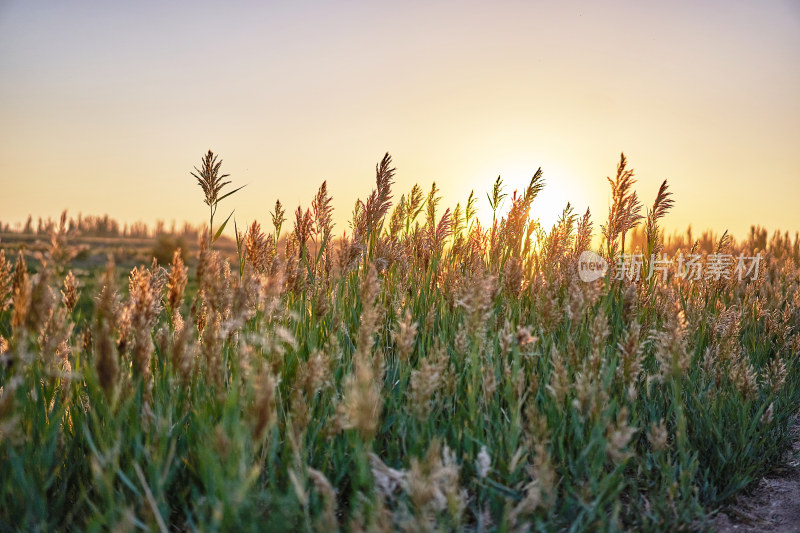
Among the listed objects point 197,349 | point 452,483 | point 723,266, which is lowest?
point 452,483

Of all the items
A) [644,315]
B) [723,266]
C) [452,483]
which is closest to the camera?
[452,483]

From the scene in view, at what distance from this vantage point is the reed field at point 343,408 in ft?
6.46

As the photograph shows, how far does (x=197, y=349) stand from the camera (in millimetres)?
3143

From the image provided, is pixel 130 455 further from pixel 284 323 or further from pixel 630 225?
pixel 630 225

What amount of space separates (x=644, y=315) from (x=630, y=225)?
649 millimetres

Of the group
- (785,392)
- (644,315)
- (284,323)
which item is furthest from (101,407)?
(785,392)

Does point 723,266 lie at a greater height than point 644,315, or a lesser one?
greater

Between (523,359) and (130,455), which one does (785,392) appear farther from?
(130,455)

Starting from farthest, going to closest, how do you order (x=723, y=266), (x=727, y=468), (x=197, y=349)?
(x=723, y=266) < (x=197, y=349) < (x=727, y=468)

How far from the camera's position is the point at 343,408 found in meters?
→ 2.08

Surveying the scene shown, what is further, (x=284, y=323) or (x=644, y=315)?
(x=644, y=315)

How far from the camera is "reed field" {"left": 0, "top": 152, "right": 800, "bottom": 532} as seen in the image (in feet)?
6.46

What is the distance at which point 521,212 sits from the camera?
13.6 ft

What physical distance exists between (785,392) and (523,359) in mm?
1992
